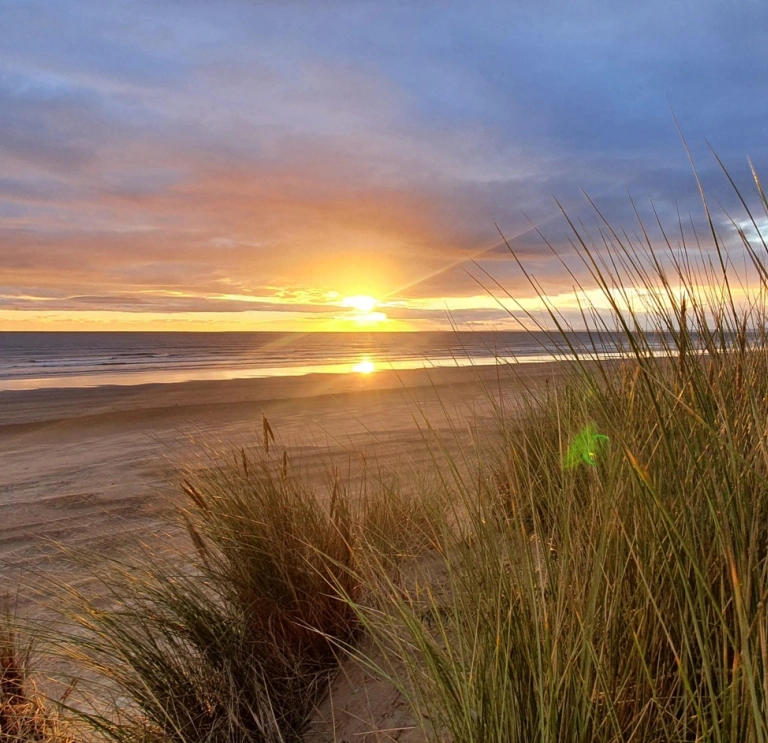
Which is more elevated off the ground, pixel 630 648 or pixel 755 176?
pixel 755 176

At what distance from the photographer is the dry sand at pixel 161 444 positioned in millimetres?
3252

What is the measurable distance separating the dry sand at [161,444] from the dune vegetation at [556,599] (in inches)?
12.9

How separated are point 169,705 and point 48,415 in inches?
445

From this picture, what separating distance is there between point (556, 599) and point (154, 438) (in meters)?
6.83

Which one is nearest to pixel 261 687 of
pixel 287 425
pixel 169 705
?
pixel 169 705

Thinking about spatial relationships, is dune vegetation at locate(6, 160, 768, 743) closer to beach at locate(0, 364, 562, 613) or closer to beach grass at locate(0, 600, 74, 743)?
beach grass at locate(0, 600, 74, 743)

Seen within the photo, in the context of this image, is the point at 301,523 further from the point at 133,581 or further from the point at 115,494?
the point at 115,494

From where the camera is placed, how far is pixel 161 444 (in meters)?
8.28

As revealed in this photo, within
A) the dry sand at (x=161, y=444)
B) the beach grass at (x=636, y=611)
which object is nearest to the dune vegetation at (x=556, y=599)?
the beach grass at (x=636, y=611)

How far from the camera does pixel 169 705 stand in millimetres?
2027

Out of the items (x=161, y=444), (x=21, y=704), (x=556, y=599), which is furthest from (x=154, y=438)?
(x=556, y=599)

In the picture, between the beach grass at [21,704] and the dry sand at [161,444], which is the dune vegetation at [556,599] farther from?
the dry sand at [161,444]

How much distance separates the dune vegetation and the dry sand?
0.33 m

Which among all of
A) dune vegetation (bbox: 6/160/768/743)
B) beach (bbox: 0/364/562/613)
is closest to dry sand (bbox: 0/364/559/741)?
beach (bbox: 0/364/562/613)
